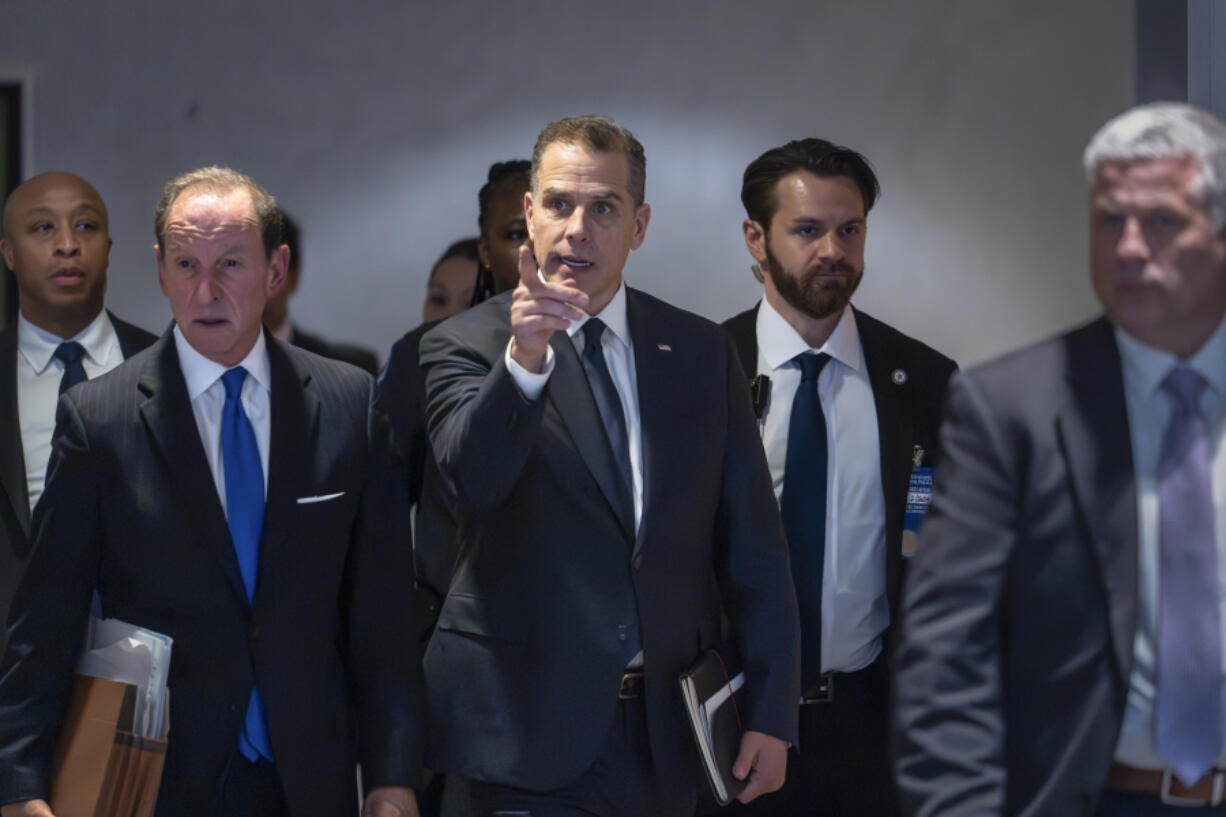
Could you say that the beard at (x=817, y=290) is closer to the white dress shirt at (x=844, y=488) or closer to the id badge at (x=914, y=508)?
the white dress shirt at (x=844, y=488)

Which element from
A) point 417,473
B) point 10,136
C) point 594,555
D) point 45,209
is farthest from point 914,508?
point 10,136

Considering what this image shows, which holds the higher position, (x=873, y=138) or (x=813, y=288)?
(x=873, y=138)

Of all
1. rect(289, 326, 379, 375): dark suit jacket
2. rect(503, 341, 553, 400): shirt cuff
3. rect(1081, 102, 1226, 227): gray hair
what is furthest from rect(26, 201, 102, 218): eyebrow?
rect(1081, 102, 1226, 227): gray hair

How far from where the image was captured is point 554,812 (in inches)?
108

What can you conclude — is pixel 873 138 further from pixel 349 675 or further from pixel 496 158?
pixel 349 675

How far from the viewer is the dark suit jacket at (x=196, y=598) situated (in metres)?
2.52

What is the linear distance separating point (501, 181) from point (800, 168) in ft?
3.12

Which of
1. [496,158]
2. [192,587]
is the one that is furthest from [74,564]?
[496,158]

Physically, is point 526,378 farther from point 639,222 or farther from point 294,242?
point 294,242

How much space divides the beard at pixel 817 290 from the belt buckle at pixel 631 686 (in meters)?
1.12

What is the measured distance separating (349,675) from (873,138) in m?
2.72

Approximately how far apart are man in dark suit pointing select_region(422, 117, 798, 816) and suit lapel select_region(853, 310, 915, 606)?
54 cm

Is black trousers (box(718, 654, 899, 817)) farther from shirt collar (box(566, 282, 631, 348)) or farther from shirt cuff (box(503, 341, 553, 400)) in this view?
shirt cuff (box(503, 341, 553, 400))

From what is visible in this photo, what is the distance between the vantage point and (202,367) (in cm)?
268
